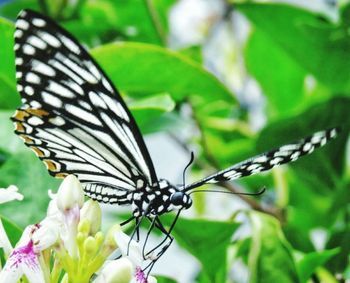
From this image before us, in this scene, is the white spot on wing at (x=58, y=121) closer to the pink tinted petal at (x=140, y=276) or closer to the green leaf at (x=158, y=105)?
the green leaf at (x=158, y=105)

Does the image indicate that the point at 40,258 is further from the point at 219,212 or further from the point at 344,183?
the point at 219,212

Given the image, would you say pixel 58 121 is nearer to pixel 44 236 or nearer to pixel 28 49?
pixel 28 49

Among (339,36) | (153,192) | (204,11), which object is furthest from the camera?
(204,11)

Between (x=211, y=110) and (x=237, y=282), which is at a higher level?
(x=211, y=110)

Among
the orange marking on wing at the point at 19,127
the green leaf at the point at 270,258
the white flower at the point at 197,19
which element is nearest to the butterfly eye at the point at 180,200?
the green leaf at the point at 270,258

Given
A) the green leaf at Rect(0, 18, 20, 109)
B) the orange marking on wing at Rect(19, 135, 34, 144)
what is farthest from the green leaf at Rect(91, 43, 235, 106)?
the orange marking on wing at Rect(19, 135, 34, 144)

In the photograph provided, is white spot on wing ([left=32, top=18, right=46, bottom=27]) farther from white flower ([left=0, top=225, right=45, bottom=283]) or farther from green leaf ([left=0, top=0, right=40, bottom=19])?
green leaf ([left=0, top=0, right=40, bottom=19])

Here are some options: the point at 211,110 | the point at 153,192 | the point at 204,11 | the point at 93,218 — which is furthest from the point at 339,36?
the point at 204,11
